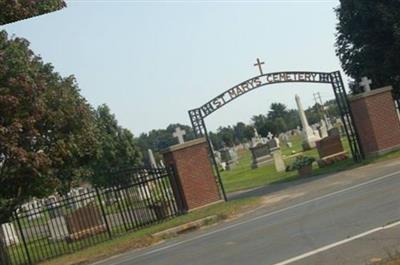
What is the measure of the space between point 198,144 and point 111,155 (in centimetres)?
2777

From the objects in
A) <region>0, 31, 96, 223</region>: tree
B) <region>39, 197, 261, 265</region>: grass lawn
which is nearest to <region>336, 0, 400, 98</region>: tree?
<region>39, 197, 261, 265</region>: grass lawn

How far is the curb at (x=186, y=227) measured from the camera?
17.3 meters

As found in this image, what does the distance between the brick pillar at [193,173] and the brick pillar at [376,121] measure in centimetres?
626

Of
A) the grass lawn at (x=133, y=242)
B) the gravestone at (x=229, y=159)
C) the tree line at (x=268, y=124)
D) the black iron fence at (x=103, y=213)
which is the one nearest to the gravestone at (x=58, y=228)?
the black iron fence at (x=103, y=213)

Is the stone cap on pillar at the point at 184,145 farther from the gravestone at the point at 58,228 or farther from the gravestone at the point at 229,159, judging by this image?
the gravestone at the point at 229,159

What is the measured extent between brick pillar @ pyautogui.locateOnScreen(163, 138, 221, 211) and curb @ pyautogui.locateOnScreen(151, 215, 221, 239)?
3858mm

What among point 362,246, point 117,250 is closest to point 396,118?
point 117,250

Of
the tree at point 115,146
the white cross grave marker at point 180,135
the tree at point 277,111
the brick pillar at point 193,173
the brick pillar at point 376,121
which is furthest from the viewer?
the tree at point 277,111

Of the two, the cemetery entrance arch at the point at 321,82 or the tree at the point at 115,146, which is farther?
the tree at the point at 115,146

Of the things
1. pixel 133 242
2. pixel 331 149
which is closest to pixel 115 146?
pixel 331 149

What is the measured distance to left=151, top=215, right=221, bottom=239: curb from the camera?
17.3 m

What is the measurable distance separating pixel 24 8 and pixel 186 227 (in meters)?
7.85

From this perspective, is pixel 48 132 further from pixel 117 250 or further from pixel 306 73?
pixel 306 73

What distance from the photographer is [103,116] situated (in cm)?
5147
